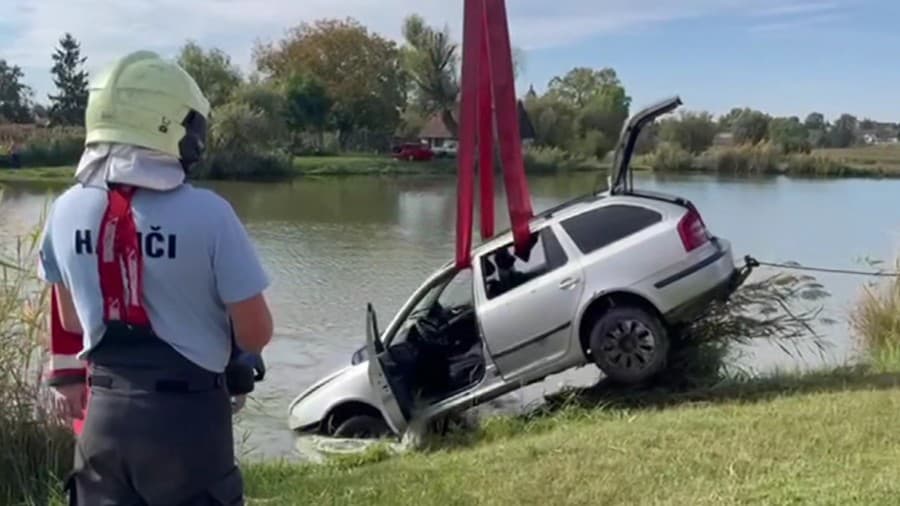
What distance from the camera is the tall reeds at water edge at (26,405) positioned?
654cm

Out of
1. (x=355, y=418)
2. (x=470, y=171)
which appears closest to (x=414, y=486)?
(x=355, y=418)

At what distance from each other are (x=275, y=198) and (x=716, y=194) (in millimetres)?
16360

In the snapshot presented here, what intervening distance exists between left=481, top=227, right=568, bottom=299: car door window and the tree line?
45296 mm

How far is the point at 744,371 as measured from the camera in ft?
34.8

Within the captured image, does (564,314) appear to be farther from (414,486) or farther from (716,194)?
(716,194)

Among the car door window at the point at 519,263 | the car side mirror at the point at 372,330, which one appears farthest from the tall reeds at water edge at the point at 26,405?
the car door window at the point at 519,263

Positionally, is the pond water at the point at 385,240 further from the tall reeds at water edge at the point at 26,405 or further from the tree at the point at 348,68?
the tree at the point at 348,68

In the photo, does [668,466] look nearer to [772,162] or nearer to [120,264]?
[120,264]

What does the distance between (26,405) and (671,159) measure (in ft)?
165

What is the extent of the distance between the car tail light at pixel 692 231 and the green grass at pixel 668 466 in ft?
5.52

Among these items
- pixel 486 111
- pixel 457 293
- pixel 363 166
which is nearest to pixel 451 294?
pixel 457 293

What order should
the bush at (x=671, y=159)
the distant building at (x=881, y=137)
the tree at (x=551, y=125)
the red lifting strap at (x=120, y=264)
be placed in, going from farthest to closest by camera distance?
the tree at (x=551, y=125) < the bush at (x=671, y=159) < the distant building at (x=881, y=137) < the red lifting strap at (x=120, y=264)

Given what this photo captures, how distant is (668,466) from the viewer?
589 centimetres

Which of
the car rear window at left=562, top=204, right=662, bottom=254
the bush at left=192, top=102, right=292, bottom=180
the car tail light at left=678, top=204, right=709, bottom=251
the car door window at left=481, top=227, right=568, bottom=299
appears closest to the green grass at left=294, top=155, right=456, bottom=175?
the bush at left=192, top=102, right=292, bottom=180
